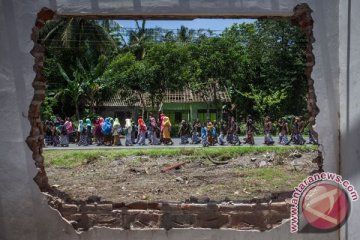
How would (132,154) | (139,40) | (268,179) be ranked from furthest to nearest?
1. (139,40)
2. (132,154)
3. (268,179)

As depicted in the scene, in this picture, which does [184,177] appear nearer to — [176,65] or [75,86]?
[176,65]

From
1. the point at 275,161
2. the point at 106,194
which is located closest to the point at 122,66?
the point at 275,161

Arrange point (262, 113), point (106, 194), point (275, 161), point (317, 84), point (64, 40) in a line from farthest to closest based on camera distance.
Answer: point (262, 113)
point (64, 40)
point (275, 161)
point (106, 194)
point (317, 84)

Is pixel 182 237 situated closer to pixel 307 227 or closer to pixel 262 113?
pixel 307 227

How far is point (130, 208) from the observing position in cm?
408

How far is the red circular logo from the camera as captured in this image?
12.2ft

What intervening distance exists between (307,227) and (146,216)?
1.59m

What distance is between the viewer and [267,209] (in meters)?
3.96

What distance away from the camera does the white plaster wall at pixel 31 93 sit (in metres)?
3.73

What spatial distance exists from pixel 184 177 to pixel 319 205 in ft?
24.7

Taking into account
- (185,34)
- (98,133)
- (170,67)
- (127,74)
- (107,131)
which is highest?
(185,34)

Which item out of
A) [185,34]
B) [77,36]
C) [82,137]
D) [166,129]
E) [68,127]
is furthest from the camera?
[185,34]

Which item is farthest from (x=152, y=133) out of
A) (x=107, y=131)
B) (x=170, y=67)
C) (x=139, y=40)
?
(x=139, y=40)

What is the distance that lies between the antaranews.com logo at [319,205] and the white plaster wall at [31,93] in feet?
0.30
